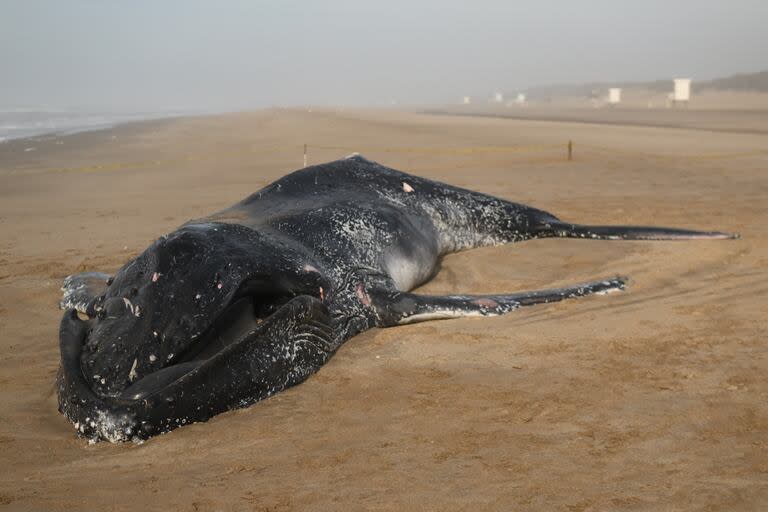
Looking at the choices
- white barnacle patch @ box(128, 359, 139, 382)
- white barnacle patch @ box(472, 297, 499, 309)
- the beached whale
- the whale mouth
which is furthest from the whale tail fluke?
white barnacle patch @ box(128, 359, 139, 382)

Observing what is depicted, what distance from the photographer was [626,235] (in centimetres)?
883

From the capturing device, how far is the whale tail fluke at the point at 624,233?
8648 millimetres

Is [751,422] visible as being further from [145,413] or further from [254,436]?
[145,413]

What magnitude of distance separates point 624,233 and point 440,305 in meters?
3.45

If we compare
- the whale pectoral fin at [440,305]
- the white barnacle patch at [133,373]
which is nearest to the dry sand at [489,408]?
the whale pectoral fin at [440,305]

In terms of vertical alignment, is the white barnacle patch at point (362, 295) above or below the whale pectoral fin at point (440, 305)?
above

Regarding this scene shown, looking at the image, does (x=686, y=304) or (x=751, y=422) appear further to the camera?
(x=686, y=304)

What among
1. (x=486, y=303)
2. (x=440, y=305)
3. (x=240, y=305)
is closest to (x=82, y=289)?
(x=240, y=305)

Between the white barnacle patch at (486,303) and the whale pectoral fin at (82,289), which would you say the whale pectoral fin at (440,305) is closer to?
the white barnacle patch at (486,303)

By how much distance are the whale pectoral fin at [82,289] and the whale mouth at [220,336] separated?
5.04 feet

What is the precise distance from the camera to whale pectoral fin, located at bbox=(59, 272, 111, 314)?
20.8ft

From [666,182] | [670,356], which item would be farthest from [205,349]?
[666,182]

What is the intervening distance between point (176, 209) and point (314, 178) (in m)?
5.51

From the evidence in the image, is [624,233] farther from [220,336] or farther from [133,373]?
[133,373]
